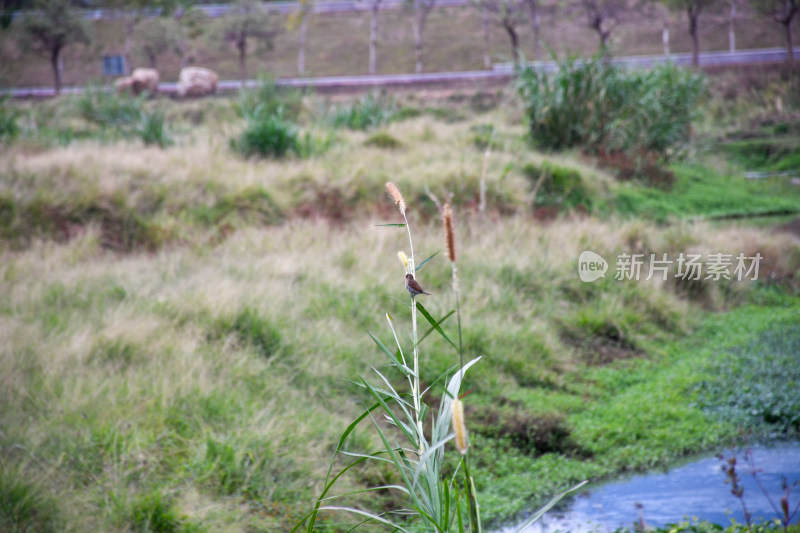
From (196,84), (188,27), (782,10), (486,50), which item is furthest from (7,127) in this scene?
(188,27)

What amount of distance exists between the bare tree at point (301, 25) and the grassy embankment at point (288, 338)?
28377mm

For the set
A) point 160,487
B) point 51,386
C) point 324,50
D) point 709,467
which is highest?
point 324,50

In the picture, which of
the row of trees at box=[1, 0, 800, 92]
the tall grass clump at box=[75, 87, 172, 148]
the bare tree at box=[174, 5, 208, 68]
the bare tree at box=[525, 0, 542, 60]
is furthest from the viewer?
the bare tree at box=[174, 5, 208, 68]

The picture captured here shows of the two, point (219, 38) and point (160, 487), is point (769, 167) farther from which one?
point (219, 38)

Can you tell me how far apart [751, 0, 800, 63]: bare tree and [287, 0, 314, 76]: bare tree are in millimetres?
25783

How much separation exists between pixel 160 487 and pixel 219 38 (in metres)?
32.9

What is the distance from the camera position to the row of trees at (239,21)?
949 inches

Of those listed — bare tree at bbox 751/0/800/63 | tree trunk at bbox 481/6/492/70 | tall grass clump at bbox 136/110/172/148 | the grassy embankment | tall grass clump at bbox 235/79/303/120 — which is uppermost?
tree trunk at bbox 481/6/492/70

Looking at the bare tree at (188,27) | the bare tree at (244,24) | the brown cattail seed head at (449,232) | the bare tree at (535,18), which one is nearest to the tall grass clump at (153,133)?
the brown cattail seed head at (449,232)

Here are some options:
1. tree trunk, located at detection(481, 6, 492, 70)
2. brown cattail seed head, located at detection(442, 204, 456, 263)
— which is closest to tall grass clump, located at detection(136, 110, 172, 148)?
brown cattail seed head, located at detection(442, 204, 456, 263)

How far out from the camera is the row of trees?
79.0 feet

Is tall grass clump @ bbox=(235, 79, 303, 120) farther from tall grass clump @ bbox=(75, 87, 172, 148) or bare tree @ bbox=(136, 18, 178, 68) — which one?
bare tree @ bbox=(136, 18, 178, 68)

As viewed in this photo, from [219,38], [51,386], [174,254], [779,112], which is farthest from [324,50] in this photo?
[51,386]

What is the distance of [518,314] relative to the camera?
4.61 metres
